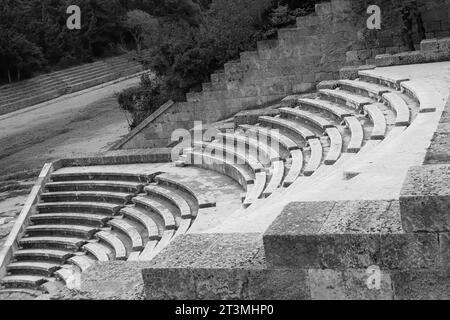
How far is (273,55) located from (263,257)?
12801 millimetres

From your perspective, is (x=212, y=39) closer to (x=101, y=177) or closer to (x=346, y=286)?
(x=101, y=177)

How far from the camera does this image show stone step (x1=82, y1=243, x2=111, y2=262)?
11805mm

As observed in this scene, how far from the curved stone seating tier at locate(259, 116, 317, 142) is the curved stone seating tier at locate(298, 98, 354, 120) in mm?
537

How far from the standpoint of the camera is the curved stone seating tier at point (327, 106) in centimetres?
1172

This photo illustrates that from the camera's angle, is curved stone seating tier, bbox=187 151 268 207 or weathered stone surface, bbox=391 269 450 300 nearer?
weathered stone surface, bbox=391 269 450 300

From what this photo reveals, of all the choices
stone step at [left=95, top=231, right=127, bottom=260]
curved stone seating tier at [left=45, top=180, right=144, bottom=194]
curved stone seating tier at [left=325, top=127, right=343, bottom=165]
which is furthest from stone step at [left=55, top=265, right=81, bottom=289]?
curved stone seating tier at [left=325, top=127, right=343, bottom=165]

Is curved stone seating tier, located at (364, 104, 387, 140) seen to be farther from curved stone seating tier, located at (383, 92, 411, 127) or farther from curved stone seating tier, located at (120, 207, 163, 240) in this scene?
curved stone seating tier, located at (120, 207, 163, 240)

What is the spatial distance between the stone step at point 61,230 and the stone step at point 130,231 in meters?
0.49

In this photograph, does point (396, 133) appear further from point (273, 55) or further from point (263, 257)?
point (273, 55)

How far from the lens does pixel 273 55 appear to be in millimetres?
16781

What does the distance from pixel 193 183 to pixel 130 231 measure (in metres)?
1.58

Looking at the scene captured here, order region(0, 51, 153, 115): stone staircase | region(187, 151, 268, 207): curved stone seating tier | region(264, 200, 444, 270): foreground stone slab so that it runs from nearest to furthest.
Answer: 1. region(264, 200, 444, 270): foreground stone slab
2. region(187, 151, 268, 207): curved stone seating tier
3. region(0, 51, 153, 115): stone staircase

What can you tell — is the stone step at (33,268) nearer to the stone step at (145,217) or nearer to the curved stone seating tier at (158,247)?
the stone step at (145,217)

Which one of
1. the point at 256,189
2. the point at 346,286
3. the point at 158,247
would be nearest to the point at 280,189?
the point at 256,189
